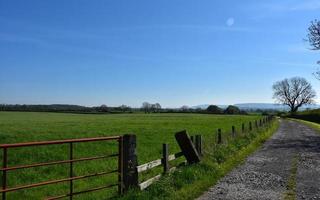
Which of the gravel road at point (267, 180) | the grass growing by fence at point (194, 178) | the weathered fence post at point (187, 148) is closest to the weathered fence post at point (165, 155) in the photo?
the grass growing by fence at point (194, 178)

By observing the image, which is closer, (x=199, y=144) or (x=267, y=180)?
(x=267, y=180)

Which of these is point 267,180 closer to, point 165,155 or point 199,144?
point 199,144

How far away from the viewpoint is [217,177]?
12352 millimetres

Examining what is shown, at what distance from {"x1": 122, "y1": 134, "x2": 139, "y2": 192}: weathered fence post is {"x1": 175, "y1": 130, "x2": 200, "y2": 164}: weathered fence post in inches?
137

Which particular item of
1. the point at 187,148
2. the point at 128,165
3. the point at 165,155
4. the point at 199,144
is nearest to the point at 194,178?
the point at 165,155

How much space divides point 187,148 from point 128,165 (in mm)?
3865

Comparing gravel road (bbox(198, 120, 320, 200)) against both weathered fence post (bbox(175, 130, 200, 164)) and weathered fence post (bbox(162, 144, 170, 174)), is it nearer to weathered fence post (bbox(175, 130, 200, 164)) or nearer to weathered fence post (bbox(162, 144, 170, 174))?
weathered fence post (bbox(175, 130, 200, 164))

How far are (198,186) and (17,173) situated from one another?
26.7 feet

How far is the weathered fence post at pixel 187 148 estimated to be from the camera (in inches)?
508

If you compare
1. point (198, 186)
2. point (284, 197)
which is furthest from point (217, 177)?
point (284, 197)

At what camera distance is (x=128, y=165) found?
952 cm

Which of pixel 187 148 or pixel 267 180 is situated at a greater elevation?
pixel 187 148

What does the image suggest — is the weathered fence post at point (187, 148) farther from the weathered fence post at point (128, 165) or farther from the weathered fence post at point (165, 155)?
the weathered fence post at point (128, 165)

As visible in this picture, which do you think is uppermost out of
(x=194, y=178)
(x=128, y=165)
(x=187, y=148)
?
(x=187, y=148)
